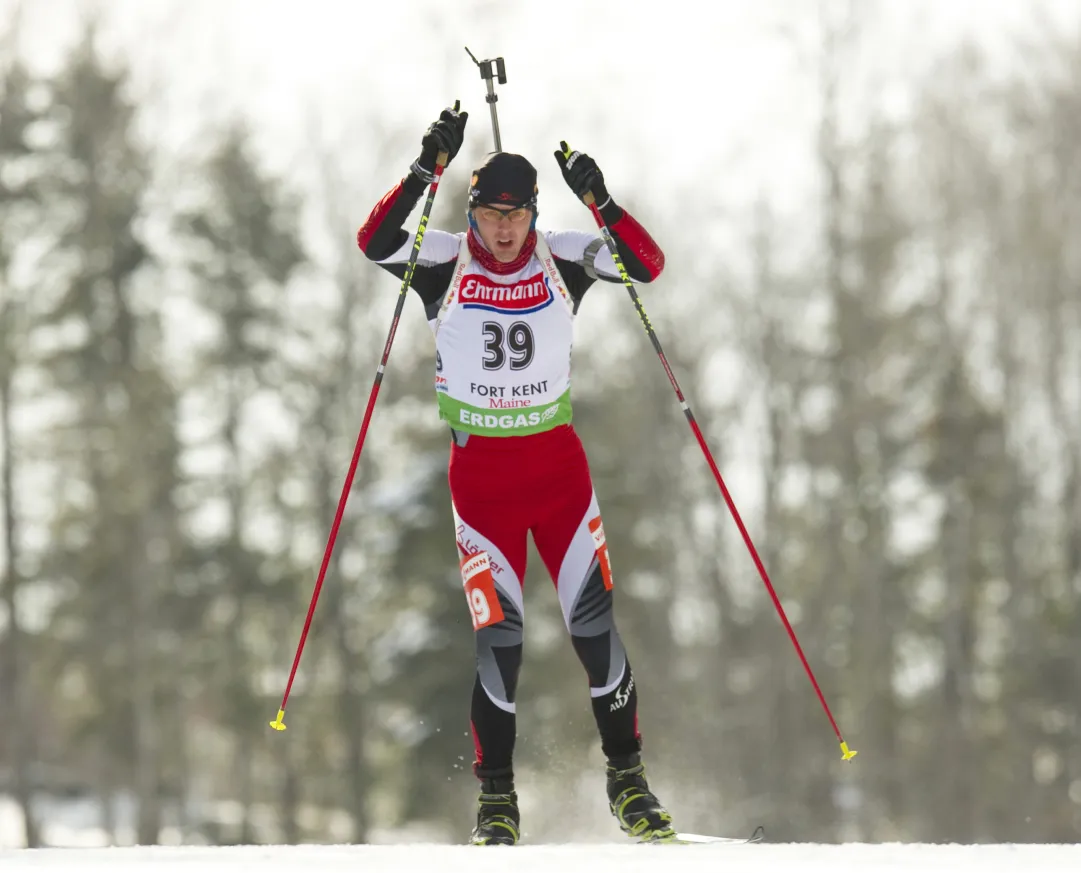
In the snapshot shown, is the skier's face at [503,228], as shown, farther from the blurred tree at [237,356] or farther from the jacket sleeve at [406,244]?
the blurred tree at [237,356]

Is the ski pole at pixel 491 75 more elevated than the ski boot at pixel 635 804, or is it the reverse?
the ski pole at pixel 491 75

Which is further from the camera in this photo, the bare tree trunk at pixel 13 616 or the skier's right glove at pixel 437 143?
the bare tree trunk at pixel 13 616

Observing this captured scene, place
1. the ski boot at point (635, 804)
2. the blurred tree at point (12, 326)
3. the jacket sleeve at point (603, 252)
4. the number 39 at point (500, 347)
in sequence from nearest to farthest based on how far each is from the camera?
1. the ski boot at point (635, 804)
2. the number 39 at point (500, 347)
3. the jacket sleeve at point (603, 252)
4. the blurred tree at point (12, 326)

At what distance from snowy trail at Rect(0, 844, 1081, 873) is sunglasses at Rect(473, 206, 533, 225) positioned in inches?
86.2

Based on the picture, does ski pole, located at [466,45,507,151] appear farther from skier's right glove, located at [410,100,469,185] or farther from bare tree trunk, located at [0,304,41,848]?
bare tree trunk, located at [0,304,41,848]


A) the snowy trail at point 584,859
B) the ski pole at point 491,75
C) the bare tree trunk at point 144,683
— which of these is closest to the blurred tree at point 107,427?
the bare tree trunk at point 144,683

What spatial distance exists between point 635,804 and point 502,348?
67.8 inches

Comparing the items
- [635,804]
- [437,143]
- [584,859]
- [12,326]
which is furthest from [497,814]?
[12,326]

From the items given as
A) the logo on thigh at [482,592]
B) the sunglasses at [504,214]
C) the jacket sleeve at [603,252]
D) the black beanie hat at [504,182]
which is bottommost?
the logo on thigh at [482,592]

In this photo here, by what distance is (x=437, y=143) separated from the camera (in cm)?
514

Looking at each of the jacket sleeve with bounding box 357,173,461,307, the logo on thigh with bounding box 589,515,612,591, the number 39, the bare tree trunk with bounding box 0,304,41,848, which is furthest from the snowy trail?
the bare tree trunk with bounding box 0,304,41,848

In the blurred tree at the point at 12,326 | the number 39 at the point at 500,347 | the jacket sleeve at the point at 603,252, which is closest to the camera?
the number 39 at the point at 500,347

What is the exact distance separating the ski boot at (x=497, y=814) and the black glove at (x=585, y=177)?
2171 mm

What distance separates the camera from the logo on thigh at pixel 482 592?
5.11 m
